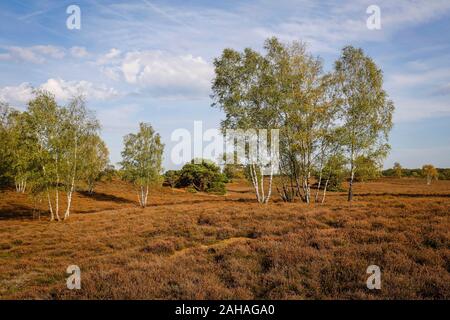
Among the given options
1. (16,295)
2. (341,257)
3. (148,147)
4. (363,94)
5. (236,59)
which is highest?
(236,59)

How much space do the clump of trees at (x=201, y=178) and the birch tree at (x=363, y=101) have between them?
156 ft

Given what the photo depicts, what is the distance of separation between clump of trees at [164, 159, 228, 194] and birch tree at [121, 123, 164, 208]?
27309 mm

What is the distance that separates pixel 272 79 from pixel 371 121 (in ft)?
45.6

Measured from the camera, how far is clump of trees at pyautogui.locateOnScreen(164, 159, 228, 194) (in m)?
83.4

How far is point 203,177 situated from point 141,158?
3067 centimetres

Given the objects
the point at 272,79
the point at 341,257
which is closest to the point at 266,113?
the point at 272,79

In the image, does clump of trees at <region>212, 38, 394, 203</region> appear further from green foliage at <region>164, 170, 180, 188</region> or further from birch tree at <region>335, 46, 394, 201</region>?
green foliage at <region>164, 170, 180, 188</region>

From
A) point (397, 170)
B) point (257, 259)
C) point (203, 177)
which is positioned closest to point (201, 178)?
point (203, 177)

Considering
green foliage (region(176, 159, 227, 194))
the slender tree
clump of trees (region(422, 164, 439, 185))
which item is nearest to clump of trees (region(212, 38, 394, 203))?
green foliage (region(176, 159, 227, 194))

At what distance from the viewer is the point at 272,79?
34250mm

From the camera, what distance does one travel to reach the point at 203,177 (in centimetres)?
8525

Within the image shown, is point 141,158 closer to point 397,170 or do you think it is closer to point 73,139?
point 73,139
